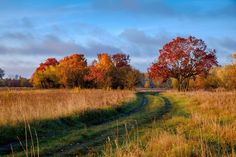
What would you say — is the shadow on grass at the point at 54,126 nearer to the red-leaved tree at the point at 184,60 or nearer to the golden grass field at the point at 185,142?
the golden grass field at the point at 185,142

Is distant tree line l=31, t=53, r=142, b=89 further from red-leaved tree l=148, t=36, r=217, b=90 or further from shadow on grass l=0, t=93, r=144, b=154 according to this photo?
shadow on grass l=0, t=93, r=144, b=154

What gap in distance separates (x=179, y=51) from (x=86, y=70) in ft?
80.1

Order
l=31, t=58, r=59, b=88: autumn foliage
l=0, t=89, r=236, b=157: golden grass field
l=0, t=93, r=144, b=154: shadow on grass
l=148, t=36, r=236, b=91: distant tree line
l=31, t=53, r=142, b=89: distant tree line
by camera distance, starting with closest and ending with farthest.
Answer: l=0, t=89, r=236, b=157: golden grass field < l=0, t=93, r=144, b=154: shadow on grass < l=148, t=36, r=236, b=91: distant tree line < l=31, t=53, r=142, b=89: distant tree line < l=31, t=58, r=59, b=88: autumn foliage

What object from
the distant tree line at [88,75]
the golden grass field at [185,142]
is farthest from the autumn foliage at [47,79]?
the golden grass field at [185,142]

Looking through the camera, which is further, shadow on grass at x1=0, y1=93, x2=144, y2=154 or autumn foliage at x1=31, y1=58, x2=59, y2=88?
autumn foliage at x1=31, y1=58, x2=59, y2=88

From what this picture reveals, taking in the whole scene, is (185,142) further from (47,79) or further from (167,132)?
(47,79)

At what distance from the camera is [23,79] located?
10219cm

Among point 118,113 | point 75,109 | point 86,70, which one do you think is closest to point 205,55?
point 86,70

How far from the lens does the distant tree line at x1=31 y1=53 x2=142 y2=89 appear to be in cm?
6650

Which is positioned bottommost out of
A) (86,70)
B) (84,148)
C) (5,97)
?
(84,148)

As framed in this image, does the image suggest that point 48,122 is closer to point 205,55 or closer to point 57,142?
point 57,142

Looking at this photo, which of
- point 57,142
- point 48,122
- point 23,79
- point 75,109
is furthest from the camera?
point 23,79

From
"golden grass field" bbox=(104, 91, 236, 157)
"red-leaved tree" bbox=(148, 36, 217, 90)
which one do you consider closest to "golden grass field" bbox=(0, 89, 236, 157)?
"golden grass field" bbox=(104, 91, 236, 157)

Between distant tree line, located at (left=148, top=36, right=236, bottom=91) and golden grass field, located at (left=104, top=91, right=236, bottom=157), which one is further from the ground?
distant tree line, located at (left=148, top=36, right=236, bottom=91)
